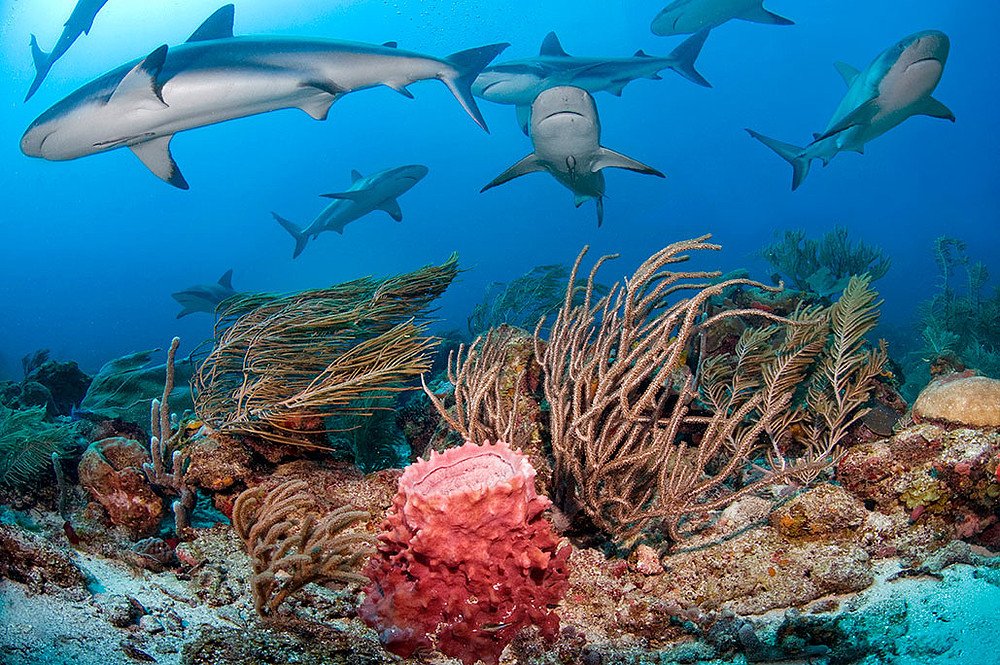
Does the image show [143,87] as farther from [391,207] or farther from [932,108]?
[932,108]

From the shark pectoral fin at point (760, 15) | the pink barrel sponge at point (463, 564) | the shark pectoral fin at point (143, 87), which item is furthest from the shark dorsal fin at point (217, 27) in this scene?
the shark pectoral fin at point (760, 15)

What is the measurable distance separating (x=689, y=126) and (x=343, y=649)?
102 metres

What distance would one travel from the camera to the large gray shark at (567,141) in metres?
5.55

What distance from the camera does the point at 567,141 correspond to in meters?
5.90

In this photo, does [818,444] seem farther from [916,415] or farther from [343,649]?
[343,649]

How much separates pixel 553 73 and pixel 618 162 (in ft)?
22.9

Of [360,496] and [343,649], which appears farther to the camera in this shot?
[360,496]

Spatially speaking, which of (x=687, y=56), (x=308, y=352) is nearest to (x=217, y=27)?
(x=308, y=352)

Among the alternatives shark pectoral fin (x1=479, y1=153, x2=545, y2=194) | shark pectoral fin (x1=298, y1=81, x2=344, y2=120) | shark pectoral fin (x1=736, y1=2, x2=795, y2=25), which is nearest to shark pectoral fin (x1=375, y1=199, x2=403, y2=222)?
shark pectoral fin (x1=479, y1=153, x2=545, y2=194)

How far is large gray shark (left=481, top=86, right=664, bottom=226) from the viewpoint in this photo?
5.55 meters

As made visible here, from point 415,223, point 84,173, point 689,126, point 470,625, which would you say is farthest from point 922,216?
point 84,173

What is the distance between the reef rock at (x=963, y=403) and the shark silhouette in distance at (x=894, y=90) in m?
4.64

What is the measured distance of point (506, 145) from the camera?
9181 cm

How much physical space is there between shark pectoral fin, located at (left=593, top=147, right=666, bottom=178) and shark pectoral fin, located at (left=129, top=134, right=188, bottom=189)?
16.0ft
